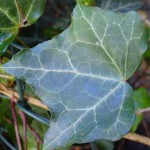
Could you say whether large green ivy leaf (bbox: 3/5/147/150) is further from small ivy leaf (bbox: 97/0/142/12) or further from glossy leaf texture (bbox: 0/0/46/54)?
small ivy leaf (bbox: 97/0/142/12)

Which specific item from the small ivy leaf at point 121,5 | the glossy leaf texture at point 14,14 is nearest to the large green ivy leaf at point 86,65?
the glossy leaf texture at point 14,14

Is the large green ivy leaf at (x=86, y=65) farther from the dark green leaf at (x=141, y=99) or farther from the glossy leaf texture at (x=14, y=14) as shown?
the dark green leaf at (x=141, y=99)

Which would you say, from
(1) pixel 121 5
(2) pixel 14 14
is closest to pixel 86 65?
(2) pixel 14 14

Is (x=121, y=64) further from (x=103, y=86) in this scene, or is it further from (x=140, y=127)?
(x=140, y=127)

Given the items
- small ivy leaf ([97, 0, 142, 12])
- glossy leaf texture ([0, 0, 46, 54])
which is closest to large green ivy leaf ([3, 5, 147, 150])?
glossy leaf texture ([0, 0, 46, 54])

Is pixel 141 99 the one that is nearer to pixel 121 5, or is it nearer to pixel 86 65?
pixel 121 5
